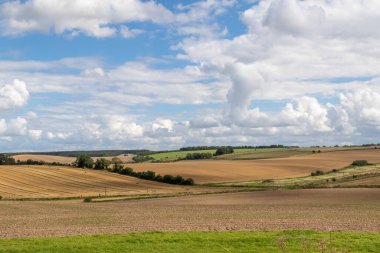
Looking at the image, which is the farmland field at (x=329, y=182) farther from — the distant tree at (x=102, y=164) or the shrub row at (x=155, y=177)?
the distant tree at (x=102, y=164)

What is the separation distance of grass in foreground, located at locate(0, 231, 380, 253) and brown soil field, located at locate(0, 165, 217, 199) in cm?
6244

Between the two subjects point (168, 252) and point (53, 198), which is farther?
point (53, 198)

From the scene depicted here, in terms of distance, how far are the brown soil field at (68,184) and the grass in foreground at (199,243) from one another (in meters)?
62.4

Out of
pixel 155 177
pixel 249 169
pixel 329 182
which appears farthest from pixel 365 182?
pixel 155 177

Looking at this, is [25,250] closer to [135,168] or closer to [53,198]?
[53,198]

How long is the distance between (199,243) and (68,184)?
81023 mm

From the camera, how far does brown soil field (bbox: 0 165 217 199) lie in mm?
88000

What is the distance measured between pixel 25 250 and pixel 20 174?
8979 cm

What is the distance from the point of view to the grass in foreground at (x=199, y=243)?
2058 cm

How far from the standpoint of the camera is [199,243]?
21891mm

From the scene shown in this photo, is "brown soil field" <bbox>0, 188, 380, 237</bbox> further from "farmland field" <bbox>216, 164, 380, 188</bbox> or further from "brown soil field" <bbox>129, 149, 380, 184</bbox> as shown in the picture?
"brown soil field" <bbox>129, 149, 380, 184</bbox>

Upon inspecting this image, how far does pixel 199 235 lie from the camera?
24.3 meters

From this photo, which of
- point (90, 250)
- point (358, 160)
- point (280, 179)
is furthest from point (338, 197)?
point (358, 160)

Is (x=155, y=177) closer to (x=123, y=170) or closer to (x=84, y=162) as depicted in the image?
(x=123, y=170)
